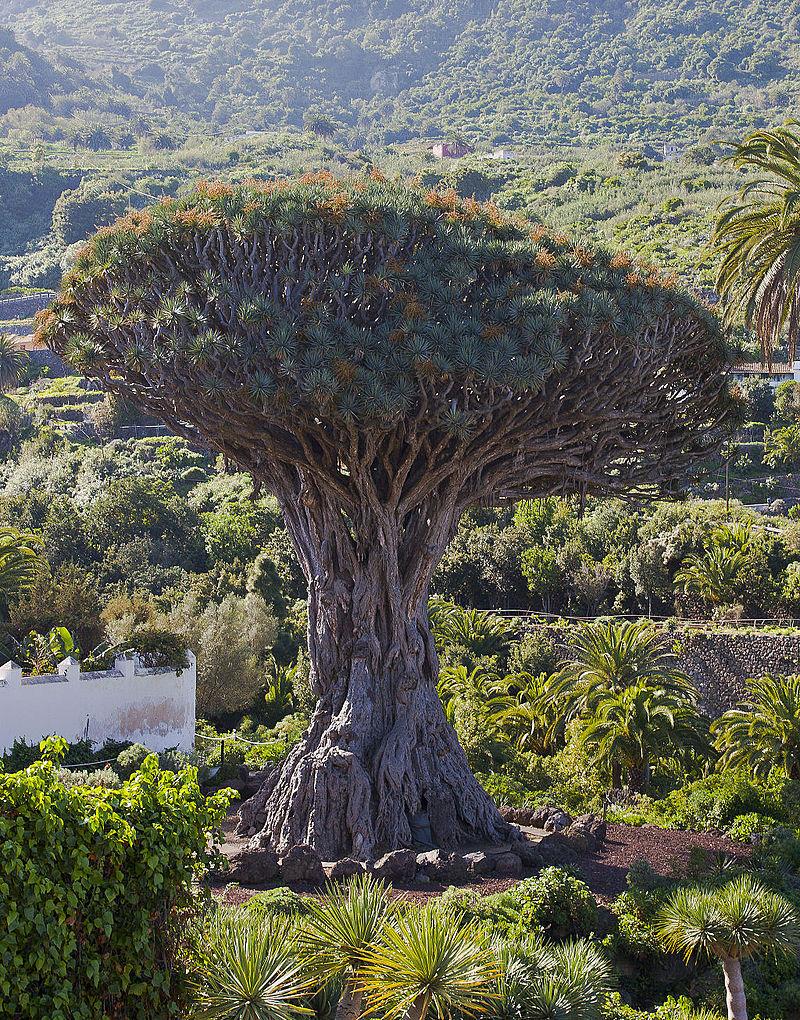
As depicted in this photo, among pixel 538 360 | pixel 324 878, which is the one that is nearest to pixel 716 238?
pixel 538 360

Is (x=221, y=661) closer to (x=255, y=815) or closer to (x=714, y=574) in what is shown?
(x=255, y=815)

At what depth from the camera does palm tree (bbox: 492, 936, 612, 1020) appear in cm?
811

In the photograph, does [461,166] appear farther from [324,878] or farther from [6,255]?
[324,878]

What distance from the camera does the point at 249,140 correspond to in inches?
4070

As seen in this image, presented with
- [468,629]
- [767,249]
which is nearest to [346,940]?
[767,249]

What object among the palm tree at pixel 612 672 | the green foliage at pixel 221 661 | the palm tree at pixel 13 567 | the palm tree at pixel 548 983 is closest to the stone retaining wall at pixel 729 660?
the palm tree at pixel 612 672

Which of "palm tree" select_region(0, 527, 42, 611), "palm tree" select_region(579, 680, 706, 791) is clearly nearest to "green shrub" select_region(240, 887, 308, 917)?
"palm tree" select_region(579, 680, 706, 791)

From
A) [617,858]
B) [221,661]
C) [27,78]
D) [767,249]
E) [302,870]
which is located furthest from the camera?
[27,78]

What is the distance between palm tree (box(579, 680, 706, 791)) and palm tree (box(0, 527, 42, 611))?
12.0 m

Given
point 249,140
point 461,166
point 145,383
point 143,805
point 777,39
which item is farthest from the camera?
point 777,39

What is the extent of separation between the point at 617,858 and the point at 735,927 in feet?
14.8

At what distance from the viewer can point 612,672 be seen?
2144 centimetres

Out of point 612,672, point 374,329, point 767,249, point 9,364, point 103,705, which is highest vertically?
point 9,364

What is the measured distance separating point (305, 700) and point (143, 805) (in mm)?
17992
